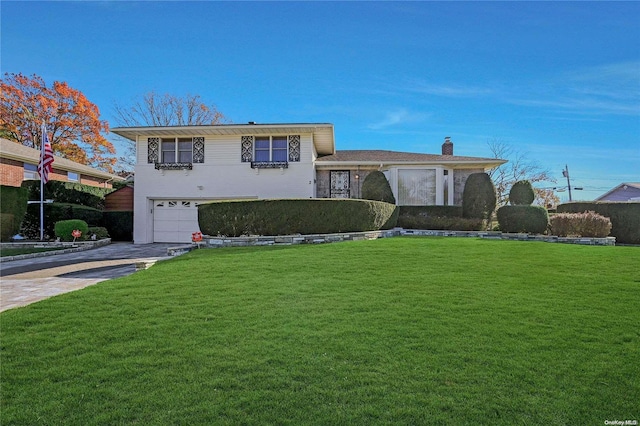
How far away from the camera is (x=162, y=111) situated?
98.8ft

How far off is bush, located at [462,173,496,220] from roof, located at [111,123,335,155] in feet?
23.5

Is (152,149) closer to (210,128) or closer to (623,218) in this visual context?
(210,128)

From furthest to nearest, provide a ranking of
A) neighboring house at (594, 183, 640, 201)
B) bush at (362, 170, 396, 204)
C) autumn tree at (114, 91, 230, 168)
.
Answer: neighboring house at (594, 183, 640, 201) → autumn tree at (114, 91, 230, 168) → bush at (362, 170, 396, 204)

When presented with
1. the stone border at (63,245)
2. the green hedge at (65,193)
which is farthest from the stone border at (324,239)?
the green hedge at (65,193)

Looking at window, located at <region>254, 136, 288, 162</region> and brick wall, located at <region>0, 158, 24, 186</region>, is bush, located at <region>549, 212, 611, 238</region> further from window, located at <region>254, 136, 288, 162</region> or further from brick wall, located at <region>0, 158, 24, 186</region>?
brick wall, located at <region>0, 158, 24, 186</region>

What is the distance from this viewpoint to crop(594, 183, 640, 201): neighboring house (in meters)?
32.6

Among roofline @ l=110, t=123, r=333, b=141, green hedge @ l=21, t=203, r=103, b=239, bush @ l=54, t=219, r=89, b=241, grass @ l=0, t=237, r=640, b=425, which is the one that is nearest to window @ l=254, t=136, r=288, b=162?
roofline @ l=110, t=123, r=333, b=141

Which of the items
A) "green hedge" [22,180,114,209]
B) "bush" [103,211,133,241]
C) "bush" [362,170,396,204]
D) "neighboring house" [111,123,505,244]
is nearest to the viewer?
"bush" [362,170,396,204]

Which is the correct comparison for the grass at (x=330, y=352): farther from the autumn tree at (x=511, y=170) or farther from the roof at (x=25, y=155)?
the autumn tree at (x=511, y=170)

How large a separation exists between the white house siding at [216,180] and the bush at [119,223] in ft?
4.70

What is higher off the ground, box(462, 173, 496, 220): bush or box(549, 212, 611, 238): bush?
box(462, 173, 496, 220): bush

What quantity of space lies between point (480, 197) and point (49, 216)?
66.7ft

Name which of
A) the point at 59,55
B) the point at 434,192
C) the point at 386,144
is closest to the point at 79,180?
the point at 59,55

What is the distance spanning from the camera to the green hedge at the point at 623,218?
48.1 ft
